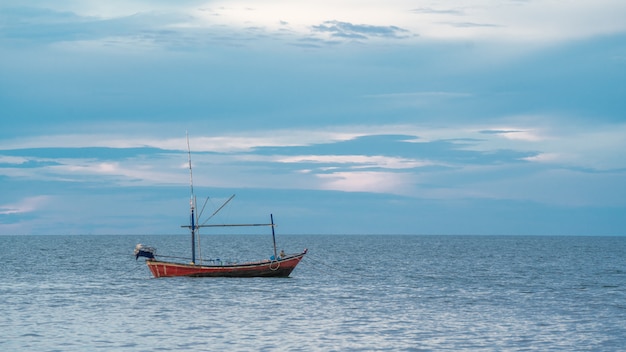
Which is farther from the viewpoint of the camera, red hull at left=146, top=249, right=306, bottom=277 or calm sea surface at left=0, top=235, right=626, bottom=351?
red hull at left=146, top=249, right=306, bottom=277

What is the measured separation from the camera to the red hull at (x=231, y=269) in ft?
229

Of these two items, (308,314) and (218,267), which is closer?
(308,314)

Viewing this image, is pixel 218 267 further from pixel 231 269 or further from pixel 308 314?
pixel 308 314

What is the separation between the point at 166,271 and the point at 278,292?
15.1 m

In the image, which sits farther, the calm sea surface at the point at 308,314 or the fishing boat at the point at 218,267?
the fishing boat at the point at 218,267

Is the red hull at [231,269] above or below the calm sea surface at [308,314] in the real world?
above

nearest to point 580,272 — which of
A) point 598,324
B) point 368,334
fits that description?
point 598,324

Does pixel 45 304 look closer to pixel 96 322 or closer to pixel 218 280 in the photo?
pixel 96 322

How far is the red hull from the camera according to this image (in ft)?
229

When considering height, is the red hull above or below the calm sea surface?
above

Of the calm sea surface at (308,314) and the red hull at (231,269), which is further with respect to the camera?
the red hull at (231,269)

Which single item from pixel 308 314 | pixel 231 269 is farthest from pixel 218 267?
pixel 308 314

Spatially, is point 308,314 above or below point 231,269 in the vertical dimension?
below

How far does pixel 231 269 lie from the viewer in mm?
69750
